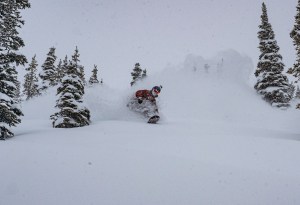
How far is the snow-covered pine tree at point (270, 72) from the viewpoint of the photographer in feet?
94.4

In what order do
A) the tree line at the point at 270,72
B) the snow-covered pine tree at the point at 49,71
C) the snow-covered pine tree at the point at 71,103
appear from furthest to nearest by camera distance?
the snow-covered pine tree at the point at 49,71
the tree line at the point at 270,72
the snow-covered pine tree at the point at 71,103

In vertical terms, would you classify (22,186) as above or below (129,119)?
below

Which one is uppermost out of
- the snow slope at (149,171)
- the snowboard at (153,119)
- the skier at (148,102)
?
the skier at (148,102)

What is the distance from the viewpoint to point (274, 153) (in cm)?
713

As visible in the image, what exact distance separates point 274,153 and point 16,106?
10373mm

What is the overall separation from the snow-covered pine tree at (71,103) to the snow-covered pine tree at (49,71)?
2933 cm

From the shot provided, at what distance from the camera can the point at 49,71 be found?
141 feet

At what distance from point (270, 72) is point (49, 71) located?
34.6 m

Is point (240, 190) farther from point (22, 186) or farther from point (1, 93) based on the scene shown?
point (1, 93)

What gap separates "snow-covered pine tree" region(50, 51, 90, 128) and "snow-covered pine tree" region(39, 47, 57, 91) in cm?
2933

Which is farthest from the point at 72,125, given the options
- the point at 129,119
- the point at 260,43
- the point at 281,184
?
the point at 260,43

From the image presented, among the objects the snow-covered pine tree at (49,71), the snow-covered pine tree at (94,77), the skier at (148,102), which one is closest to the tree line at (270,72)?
the skier at (148,102)

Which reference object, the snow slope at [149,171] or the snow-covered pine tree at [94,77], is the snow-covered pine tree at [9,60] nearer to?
the snow slope at [149,171]

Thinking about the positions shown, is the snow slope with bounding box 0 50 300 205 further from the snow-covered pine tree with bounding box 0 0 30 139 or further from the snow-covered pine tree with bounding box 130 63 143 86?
the snow-covered pine tree with bounding box 130 63 143 86
